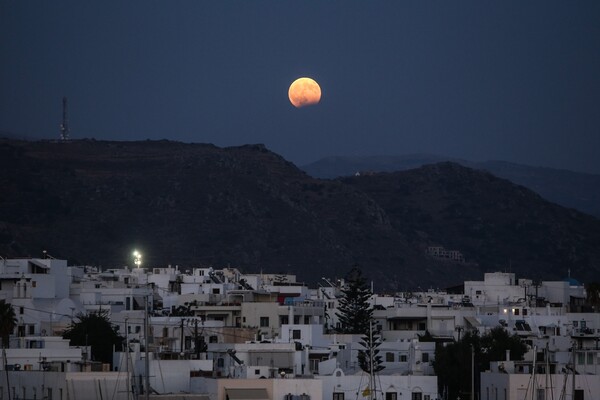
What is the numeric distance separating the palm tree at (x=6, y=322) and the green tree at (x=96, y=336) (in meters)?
2.11

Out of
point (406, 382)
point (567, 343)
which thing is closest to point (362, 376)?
point (406, 382)

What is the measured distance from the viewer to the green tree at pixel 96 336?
244 ft

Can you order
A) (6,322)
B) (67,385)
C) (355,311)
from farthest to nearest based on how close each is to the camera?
(355,311) < (6,322) < (67,385)

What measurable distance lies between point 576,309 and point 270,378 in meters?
43.4

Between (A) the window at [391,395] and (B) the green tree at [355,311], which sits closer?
(A) the window at [391,395]

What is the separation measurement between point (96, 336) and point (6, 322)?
3.78 meters

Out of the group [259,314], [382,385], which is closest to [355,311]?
[259,314]

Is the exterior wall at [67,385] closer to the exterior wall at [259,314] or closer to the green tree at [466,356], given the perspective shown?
the green tree at [466,356]

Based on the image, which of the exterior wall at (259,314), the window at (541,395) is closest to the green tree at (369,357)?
the window at (541,395)

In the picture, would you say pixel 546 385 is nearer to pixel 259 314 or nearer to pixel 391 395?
pixel 391 395

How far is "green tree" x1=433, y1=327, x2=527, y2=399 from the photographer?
228ft

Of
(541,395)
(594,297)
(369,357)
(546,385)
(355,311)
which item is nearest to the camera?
(546,385)

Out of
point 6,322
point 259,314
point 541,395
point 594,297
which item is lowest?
point 541,395

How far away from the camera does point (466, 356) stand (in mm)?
70875
